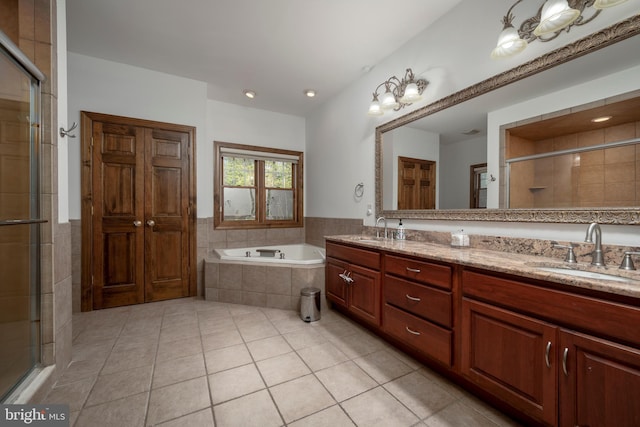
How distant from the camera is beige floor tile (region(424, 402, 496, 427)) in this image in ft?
4.18

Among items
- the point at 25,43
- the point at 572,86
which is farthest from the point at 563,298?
the point at 25,43

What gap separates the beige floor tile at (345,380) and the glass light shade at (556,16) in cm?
227

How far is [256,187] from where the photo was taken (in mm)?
4062

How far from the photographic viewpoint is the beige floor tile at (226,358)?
68.8 inches

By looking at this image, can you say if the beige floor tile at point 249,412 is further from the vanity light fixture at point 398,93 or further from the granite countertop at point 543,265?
the vanity light fixture at point 398,93

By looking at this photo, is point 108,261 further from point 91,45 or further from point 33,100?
point 91,45

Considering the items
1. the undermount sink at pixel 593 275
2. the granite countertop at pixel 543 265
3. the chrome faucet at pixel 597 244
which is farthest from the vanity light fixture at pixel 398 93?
the undermount sink at pixel 593 275

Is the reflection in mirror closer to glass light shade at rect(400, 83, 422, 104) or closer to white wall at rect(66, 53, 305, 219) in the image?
glass light shade at rect(400, 83, 422, 104)

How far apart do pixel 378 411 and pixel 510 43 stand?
7.52ft

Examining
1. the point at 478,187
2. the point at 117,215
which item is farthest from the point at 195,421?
the point at 117,215

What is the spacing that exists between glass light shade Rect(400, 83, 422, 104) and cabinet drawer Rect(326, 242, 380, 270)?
1415mm

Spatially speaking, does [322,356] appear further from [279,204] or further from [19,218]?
[279,204]

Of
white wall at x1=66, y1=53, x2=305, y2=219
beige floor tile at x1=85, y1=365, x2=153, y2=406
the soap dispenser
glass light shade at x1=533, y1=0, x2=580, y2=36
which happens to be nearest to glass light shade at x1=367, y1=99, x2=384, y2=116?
the soap dispenser

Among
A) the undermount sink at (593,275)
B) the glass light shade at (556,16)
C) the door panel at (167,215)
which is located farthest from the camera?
the door panel at (167,215)
